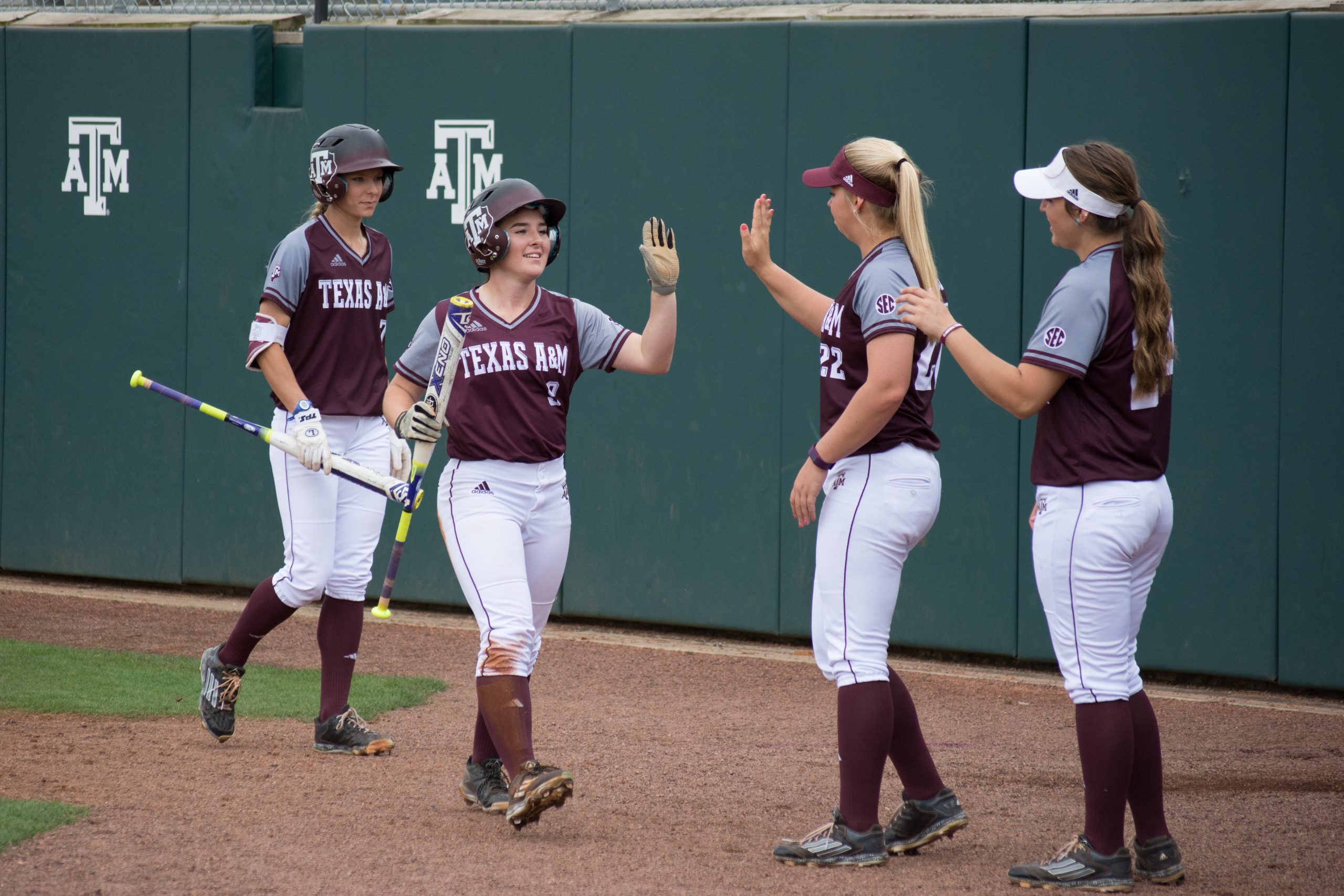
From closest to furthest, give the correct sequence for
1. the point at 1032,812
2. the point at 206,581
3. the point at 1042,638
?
the point at 1032,812
the point at 1042,638
the point at 206,581

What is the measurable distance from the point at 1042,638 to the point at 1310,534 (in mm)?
1234

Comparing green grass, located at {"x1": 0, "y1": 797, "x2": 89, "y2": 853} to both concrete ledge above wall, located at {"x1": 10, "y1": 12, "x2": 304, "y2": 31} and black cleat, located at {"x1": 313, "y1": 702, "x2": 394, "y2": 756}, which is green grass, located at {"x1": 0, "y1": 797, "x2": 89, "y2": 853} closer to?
black cleat, located at {"x1": 313, "y1": 702, "x2": 394, "y2": 756}

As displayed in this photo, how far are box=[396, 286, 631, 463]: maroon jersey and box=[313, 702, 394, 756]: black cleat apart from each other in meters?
1.31

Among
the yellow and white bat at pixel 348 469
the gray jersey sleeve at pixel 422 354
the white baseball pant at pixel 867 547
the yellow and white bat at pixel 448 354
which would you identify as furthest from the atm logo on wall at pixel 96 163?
the white baseball pant at pixel 867 547

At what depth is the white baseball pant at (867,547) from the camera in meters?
3.64

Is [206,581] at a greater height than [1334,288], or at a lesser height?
lesser

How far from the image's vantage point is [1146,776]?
139 inches

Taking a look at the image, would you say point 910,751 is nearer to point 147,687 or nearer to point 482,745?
point 482,745

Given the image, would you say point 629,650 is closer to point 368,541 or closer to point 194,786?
point 368,541

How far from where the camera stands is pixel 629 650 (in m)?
6.95

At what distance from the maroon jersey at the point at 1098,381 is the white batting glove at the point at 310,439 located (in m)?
2.34

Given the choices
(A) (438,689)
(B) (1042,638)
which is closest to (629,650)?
(A) (438,689)

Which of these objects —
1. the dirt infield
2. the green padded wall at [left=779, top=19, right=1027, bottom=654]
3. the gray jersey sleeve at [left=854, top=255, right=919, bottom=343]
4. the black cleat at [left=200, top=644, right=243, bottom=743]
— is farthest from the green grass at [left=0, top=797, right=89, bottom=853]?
the green padded wall at [left=779, top=19, right=1027, bottom=654]

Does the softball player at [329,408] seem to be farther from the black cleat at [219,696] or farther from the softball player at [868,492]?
the softball player at [868,492]
